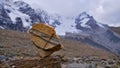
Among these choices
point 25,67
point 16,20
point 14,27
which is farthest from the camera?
point 16,20

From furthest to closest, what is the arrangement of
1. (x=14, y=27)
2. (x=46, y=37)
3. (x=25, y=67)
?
1. (x=14, y=27)
2. (x=46, y=37)
3. (x=25, y=67)

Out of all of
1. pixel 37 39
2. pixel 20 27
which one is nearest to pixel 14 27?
pixel 20 27

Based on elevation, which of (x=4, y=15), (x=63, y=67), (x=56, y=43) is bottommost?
(x=63, y=67)

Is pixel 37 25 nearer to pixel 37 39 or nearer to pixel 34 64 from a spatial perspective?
pixel 37 39

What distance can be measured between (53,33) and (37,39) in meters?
1.09

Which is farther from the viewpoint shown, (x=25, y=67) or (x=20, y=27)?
(x=20, y=27)

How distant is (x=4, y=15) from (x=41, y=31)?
564 feet

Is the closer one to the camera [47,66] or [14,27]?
[47,66]

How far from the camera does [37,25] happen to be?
52.7 feet

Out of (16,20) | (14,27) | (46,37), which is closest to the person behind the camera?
(46,37)

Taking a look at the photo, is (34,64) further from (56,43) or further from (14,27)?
(14,27)

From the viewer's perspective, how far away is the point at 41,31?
16.0 m

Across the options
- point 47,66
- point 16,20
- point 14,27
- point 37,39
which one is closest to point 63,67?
point 47,66

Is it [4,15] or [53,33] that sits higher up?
[4,15]
